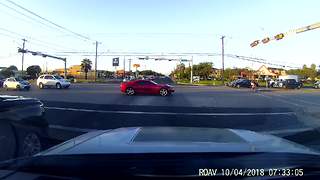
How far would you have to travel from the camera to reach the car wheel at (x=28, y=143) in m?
8.36

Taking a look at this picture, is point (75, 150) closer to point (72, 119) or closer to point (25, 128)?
point (25, 128)

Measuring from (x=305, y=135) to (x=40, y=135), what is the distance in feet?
25.6

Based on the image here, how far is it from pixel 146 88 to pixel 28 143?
3081 centimetres

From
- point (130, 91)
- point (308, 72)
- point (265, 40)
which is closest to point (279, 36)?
point (265, 40)

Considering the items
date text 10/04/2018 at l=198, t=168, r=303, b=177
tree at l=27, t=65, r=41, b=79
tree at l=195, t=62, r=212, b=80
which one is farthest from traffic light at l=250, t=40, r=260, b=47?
date text 10/04/2018 at l=198, t=168, r=303, b=177

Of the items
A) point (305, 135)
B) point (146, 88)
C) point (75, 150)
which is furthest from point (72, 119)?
point (146, 88)

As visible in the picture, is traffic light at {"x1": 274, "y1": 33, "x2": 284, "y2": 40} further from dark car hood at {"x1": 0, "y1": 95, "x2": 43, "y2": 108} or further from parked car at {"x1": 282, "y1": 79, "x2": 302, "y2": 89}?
dark car hood at {"x1": 0, "y1": 95, "x2": 43, "y2": 108}

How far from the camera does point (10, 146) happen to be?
8.26 m

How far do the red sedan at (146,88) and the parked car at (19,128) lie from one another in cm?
2943

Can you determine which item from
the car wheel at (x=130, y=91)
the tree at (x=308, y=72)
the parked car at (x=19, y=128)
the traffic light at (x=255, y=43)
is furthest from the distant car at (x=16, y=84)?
the tree at (x=308, y=72)

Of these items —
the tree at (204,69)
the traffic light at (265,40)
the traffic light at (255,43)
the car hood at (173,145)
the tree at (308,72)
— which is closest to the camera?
the car hood at (173,145)

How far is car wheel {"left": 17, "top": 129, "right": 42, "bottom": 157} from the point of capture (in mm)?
8359

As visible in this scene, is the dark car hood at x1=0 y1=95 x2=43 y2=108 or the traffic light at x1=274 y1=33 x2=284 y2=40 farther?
the traffic light at x1=274 y1=33 x2=284 y2=40

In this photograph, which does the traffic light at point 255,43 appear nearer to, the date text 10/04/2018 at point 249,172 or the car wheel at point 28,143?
the car wheel at point 28,143
